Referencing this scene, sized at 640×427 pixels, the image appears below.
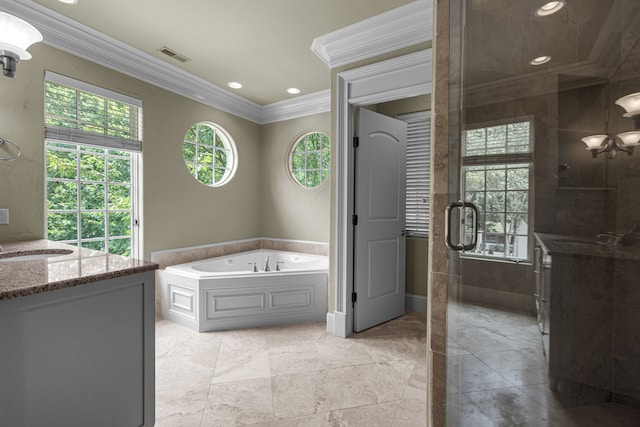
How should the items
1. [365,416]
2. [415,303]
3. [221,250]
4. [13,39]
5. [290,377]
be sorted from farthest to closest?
[221,250]
[415,303]
[290,377]
[365,416]
[13,39]

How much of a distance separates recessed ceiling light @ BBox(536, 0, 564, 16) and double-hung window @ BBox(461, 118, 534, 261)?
0.28 metres

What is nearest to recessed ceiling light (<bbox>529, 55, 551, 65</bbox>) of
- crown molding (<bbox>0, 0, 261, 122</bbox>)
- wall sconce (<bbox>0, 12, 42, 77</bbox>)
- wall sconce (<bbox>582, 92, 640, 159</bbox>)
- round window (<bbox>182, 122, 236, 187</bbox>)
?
wall sconce (<bbox>582, 92, 640, 159</bbox>)

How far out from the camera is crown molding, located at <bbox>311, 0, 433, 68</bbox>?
222 cm

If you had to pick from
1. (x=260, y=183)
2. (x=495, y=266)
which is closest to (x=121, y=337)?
(x=495, y=266)

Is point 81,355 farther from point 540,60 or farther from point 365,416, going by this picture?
point 540,60

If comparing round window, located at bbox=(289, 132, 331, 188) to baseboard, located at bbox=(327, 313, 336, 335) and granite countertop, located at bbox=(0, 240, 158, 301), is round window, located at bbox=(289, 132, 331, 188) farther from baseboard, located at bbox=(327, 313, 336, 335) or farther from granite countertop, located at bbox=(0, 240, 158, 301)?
granite countertop, located at bbox=(0, 240, 158, 301)

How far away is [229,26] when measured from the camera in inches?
92.6

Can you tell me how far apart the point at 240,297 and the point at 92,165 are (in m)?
1.79

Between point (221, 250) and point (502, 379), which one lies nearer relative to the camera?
point (502, 379)

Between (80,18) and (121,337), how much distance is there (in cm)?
241

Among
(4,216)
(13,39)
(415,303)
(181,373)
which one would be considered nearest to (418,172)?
(415,303)

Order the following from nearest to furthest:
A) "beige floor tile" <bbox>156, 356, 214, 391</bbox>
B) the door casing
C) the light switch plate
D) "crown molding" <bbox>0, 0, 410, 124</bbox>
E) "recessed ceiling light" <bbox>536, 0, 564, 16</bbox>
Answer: "recessed ceiling light" <bbox>536, 0, 564, 16</bbox> < "beige floor tile" <bbox>156, 356, 214, 391</bbox> < the light switch plate < "crown molding" <bbox>0, 0, 410, 124</bbox> < the door casing

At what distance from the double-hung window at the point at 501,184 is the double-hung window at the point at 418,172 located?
2.38 m

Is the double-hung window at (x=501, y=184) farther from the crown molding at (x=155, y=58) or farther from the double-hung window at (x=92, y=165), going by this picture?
the double-hung window at (x=92, y=165)
